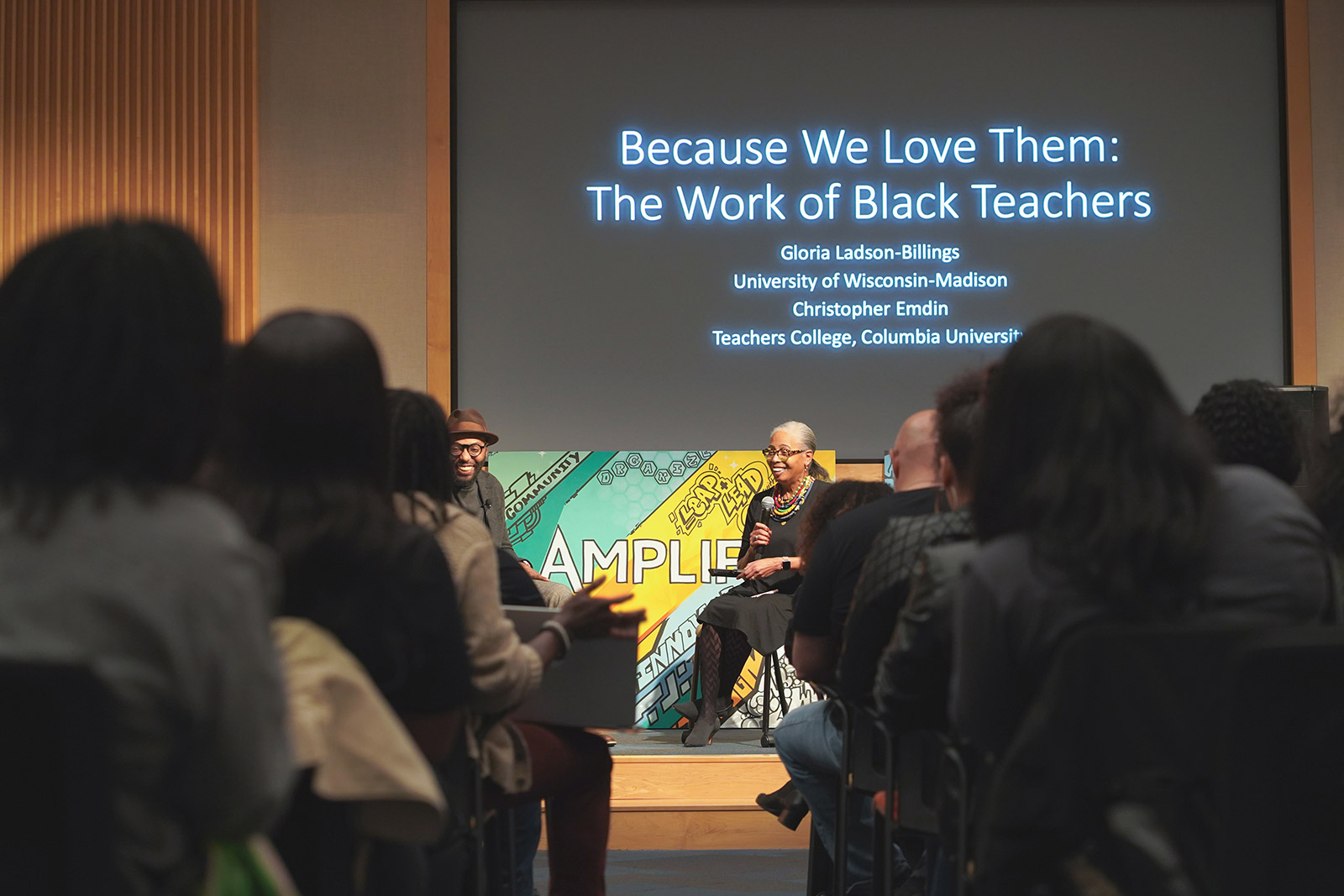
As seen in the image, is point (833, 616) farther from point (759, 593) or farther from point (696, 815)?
point (759, 593)

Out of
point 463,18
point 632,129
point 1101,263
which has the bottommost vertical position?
point 1101,263

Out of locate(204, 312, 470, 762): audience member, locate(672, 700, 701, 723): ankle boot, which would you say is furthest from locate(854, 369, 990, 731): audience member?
locate(672, 700, 701, 723): ankle boot

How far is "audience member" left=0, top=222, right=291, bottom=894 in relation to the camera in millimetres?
1058

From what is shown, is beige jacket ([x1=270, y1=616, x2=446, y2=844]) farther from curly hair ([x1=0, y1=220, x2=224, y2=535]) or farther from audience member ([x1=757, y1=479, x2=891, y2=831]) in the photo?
Result: audience member ([x1=757, y1=479, x2=891, y2=831])

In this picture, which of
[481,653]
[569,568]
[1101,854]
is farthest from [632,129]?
[1101,854]

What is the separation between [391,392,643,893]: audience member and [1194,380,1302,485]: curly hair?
1.18 meters

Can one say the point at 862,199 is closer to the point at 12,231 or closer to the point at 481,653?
the point at 12,231

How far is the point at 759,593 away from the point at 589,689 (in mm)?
3492

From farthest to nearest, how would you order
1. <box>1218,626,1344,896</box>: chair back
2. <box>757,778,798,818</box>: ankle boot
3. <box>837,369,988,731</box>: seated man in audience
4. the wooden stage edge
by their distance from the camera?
1. the wooden stage edge
2. <box>757,778,798,818</box>: ankle boot
3. <box>837,369,988,731</box>: seated man in audience
4. <box>1218,626,1344,896</box>: chair back

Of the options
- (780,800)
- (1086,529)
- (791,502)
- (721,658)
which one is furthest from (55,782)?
(791,502)

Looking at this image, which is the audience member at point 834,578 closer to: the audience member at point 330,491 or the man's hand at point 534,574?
the audience member at point 330,491

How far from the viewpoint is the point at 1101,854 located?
4.57 feet

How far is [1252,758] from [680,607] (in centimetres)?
524

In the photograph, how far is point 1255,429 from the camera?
249cm
